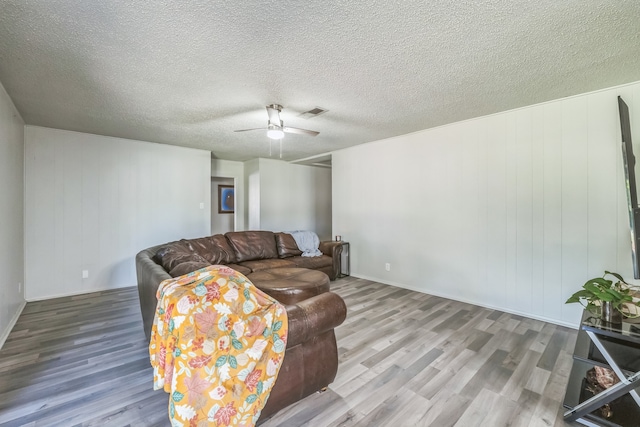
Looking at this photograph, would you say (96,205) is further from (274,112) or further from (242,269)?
(274,112)

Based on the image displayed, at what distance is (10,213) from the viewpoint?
294 cm

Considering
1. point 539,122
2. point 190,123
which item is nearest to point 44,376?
point 190,123

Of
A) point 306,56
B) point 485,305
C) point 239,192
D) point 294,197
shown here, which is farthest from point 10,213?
point 485,305

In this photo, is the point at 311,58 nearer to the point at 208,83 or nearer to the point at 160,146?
the point at 208,83

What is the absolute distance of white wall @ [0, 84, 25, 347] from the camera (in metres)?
2.61

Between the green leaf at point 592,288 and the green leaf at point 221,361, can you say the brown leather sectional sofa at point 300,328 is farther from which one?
the green leaf at point 592,288

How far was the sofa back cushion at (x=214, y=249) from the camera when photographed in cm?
394

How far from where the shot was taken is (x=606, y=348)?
1.64 m

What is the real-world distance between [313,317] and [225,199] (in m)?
6.77

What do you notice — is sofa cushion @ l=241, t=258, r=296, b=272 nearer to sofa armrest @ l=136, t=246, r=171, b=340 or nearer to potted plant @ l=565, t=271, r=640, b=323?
sofa armrest @ l=136, t=246, r=171, b=340

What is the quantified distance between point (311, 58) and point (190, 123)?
229 cm

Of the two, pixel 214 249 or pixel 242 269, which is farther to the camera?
pixel 214 249

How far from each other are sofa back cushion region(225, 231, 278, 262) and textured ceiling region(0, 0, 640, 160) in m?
1.91

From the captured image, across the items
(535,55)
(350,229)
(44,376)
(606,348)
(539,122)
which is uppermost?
(535,55)
